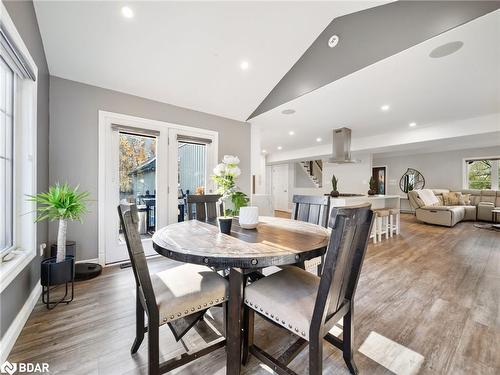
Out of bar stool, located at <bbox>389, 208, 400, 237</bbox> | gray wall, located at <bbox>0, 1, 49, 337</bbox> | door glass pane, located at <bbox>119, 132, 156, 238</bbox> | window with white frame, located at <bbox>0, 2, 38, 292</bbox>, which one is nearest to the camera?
gray wall, located at <bbox>0, 1, 49, 337</bbox>

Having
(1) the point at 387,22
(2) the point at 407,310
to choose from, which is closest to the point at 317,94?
(1) the point at 387,22

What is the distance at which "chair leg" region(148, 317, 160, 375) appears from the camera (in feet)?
3.44

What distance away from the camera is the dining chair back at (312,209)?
210cm

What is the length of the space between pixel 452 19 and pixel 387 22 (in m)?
0.56

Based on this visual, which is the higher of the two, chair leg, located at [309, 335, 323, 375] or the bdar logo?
chair leg, located at [309, 335, 323, 375]

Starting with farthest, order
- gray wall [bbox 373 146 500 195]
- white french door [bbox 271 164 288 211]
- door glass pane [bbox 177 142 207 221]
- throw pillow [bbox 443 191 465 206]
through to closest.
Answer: white french door [bbox 271 164 288 211] < gray wall [bbox 373 146 500 195] < throw pillow [bbox 443 191 465 206] < door glass pane [bbox 177 142 207 221]

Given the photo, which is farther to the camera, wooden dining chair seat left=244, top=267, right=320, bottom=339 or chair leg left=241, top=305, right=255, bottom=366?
chair leg left=241, top=305, right=255, bottom=366

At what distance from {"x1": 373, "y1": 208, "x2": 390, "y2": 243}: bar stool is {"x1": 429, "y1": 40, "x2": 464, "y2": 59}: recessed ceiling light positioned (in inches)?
102

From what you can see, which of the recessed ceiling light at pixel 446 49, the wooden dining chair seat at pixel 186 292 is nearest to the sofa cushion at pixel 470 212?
the recessed ceiling light at pixel 446 49

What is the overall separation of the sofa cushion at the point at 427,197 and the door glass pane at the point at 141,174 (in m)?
7.17

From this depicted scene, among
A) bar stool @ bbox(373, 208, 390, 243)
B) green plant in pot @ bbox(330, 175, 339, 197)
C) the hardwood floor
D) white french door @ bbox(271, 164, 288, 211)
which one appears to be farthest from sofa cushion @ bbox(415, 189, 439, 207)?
white french door @ bbox(271, 164, 288, 211)

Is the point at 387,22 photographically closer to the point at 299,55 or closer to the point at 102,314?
the point at 299,55

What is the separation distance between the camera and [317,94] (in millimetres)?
3266

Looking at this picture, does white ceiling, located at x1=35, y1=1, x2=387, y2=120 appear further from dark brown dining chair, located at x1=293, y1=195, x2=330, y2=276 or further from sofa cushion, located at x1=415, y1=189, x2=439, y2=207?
sofa cushion, located at x1=415, y1=189, x2=439, y2=207
